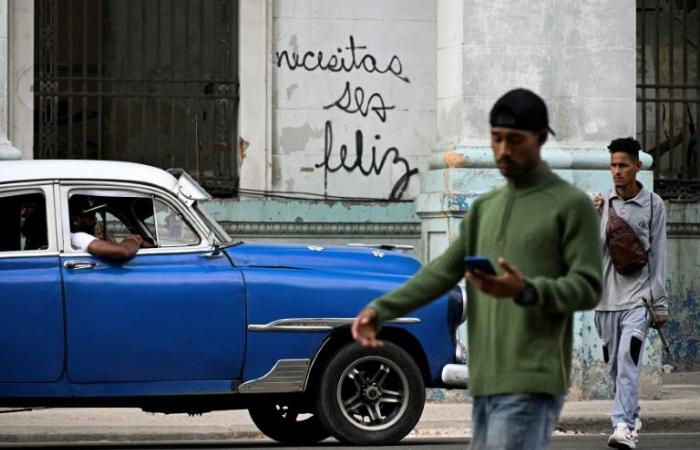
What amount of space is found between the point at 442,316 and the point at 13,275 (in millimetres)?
2605

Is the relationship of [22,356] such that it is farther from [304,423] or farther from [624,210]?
[624,210]

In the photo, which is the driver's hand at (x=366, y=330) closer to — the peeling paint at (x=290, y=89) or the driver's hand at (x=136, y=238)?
the driver's hand at (x=136, y=238)

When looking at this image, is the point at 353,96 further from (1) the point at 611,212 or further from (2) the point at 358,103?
(1) the point at 611,212

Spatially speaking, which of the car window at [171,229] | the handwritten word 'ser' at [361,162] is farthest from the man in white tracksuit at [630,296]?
the handwritten word 'ser' at [361,162]

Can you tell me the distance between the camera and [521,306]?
5379 millimetres

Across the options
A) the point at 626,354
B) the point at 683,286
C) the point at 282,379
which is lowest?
the point at 282,379

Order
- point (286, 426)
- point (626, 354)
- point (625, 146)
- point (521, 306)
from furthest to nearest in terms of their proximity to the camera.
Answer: point (286, 426) → point (626, 354) → point (625, 146) → point (521, 306)

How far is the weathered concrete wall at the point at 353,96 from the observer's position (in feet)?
53.0

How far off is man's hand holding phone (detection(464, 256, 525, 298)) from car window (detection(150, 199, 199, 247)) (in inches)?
225

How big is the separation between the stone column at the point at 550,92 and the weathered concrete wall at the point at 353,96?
156cm

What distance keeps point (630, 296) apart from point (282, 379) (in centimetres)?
211

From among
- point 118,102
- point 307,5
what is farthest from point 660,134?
point 118,102

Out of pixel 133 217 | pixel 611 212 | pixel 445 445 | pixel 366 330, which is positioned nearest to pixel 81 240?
pixel 133 217

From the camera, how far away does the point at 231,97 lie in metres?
16.1
